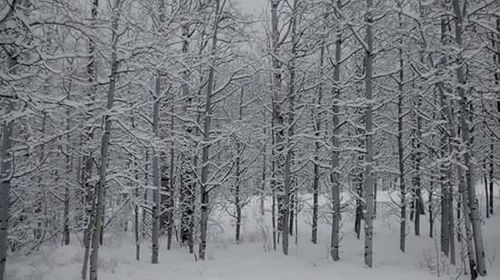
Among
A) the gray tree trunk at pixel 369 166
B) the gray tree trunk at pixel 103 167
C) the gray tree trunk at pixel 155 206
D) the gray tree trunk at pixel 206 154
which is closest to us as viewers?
the gray tree trunk at pixel 103 167

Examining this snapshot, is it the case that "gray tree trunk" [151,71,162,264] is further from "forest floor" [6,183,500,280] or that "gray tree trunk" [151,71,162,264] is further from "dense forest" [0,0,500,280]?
"forest floor" [6,183,500,280]

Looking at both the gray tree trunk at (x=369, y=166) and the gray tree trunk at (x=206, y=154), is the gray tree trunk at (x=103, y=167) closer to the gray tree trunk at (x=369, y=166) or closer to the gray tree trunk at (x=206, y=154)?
the gray tree trunk at (x=206, y=154)

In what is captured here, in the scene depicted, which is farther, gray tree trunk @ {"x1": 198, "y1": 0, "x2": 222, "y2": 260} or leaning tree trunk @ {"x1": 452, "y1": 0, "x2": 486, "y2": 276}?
gray tree trunk @ {"x1": 198, "y1": 0, "x2": 222, "y2": 260}

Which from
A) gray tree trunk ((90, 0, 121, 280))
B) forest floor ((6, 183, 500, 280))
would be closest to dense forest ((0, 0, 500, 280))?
gray tree trunk ((90, 0, 121, 280))

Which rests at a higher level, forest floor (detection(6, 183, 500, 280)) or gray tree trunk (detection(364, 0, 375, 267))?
gray tree trunk (detection(364, 0, 375, 267))

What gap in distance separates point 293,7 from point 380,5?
291cm

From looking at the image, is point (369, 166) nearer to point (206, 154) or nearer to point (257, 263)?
point (257, 263)

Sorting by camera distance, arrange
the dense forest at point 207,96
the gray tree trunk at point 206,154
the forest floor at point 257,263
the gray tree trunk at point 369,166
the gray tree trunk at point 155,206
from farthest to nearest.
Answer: the gray tree trunk at point 206,154 → the gray tree trunk at point 155,206 → the gray tree trunk at point 369,166 → the forest floor at point 257,263 → the dense forest at point 207,96

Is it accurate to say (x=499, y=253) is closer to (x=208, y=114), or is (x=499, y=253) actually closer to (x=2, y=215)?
(x=208, y=114)

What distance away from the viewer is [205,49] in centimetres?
1365

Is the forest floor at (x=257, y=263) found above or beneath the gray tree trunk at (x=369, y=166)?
beneath

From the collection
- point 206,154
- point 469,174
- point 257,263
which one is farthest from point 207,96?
point 469,174

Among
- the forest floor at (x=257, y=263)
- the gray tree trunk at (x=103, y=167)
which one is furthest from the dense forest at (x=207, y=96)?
the forest floor at (x=257, y=263)

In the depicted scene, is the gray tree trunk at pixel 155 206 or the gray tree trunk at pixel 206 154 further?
the gray tree trunk at pixel 206 154
